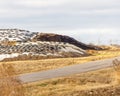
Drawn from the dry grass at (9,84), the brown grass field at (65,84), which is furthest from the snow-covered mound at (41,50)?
the dry grass at (9,84)

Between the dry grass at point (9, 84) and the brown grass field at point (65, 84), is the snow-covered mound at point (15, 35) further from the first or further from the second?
the dry grass at point (9, 84)

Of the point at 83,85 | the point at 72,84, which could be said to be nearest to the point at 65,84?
the point at 72,84

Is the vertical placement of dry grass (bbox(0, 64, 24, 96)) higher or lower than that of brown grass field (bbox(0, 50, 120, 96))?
higher

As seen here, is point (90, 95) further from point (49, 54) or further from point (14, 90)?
point (49, 54)

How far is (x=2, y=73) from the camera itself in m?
17.5

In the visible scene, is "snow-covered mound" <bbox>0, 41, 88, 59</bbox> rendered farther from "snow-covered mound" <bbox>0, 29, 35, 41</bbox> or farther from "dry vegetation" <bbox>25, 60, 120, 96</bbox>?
"dry vegetation" <bbox>25, 60, 120, 96</bbox>

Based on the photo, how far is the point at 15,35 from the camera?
5722 cm

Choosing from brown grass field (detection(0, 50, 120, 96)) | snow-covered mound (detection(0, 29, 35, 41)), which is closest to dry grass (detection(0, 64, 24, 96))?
brown grass field (detection(0, 50, 120, 96))

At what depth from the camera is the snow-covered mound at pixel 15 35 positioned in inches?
2171

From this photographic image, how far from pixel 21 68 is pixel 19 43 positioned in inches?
660

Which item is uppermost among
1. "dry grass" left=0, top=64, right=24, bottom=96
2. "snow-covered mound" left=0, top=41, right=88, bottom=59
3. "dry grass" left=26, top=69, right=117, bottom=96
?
"dry grass" left=0, top=64, right=24, bottom=96

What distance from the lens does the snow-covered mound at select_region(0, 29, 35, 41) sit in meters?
55.1

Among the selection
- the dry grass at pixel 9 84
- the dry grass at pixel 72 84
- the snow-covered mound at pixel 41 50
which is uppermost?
the dry grass at pixel 9 84

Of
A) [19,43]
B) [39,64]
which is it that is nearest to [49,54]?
[19,43]
